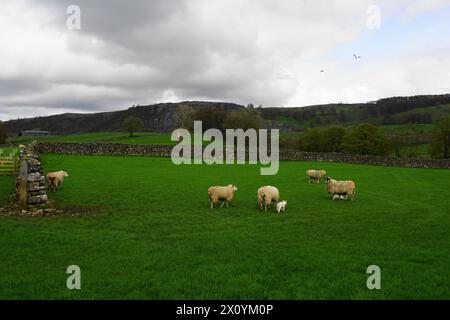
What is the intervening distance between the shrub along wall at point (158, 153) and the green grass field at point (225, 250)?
34.1 metres

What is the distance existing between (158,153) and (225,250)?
44519mm

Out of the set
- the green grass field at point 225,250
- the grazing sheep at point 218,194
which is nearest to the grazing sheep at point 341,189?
the green grass field at point 225,250

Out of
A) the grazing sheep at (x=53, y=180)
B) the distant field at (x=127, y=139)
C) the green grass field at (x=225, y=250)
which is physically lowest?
the green grass field at (x=225, y=250)

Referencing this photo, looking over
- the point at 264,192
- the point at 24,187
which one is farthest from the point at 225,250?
the point at 24,187

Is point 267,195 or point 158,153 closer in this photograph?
point 267,195

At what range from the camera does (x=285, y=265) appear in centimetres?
991

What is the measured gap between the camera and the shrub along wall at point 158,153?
53219 millimetres

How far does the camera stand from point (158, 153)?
54688 millimetres

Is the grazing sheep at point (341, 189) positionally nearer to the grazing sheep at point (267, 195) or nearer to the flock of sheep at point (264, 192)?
the flock of sheep at point (264, 192)

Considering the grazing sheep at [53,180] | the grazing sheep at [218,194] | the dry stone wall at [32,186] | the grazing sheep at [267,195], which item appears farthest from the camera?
the grazing sheep at [53,180]

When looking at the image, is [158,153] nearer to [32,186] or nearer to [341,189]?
[341,189]

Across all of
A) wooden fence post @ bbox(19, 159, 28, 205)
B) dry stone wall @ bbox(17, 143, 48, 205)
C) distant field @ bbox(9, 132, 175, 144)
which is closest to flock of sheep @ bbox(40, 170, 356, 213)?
wooden fence post @ bbox(19, 159, 28, 205)
